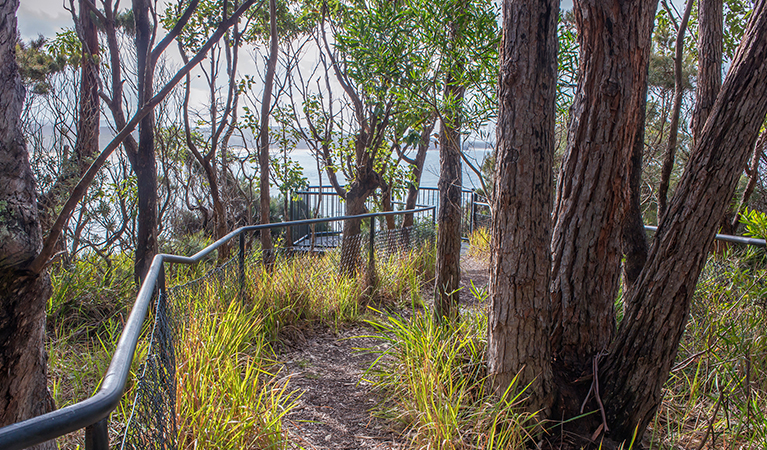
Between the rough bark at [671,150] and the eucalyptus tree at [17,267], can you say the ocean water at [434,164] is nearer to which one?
the rough bark at [671,150]

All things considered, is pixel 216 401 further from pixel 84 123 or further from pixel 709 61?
pixel 709 61

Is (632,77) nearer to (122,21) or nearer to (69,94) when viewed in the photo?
(69,94)

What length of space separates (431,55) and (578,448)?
9.19 feet

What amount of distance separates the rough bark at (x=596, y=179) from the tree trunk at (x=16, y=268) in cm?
229

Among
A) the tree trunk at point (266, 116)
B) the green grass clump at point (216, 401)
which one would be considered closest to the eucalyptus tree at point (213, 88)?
the tree trunk at point (266, 116)

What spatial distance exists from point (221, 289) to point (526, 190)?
2.43 m

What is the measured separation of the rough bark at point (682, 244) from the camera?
189 centimetres

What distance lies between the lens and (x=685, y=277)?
200cm

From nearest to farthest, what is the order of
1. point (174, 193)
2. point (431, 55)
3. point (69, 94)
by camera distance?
point (431, 55) → point (69, 94) → point (174, 193)

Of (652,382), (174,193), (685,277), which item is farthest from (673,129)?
(174,193)

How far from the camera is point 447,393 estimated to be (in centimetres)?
240

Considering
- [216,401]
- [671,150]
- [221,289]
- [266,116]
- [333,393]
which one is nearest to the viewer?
[216,401]

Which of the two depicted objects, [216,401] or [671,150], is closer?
[216,401]

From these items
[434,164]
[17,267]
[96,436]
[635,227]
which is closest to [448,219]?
[635,227]
